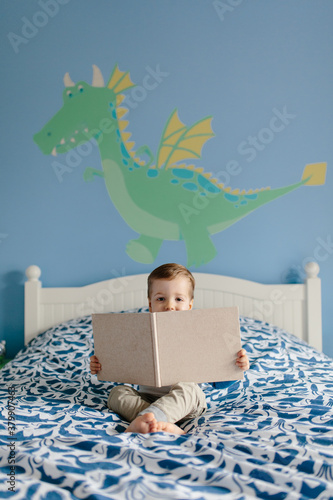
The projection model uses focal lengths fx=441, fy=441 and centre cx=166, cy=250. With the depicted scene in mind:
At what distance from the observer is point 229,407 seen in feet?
4.41

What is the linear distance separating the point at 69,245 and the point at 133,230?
365 mm

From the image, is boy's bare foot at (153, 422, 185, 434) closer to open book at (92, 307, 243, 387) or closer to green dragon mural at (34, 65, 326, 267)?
open book at (92, 307, 243, 387)

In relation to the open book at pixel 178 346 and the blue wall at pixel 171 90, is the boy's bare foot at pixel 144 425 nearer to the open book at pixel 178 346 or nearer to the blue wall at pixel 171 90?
the open book at pixel 178 346

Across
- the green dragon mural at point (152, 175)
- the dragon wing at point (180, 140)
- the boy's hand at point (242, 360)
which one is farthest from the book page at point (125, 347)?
the dragon wing at point (180, 140)

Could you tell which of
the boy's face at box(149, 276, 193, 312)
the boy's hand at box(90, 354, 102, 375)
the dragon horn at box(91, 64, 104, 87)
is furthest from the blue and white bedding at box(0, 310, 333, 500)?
the dragon horn at box(91, 64, 104, 87)

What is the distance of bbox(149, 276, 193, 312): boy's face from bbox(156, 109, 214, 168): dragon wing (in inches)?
45.6

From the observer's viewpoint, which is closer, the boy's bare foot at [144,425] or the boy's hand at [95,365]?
the boy's bare foot at [144,425]

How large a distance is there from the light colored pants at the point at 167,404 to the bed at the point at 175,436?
0.04m

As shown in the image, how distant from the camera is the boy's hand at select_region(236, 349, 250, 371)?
4.03 ft

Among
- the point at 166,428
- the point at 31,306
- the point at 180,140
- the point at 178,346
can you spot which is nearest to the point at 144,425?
the point at 166,428

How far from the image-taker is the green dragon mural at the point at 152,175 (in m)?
2.44

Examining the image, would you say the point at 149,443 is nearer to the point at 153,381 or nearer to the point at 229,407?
the point at 153,381

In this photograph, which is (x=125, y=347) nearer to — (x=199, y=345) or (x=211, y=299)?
(x=199, y=345)

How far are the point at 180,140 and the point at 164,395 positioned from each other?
5.05ft
